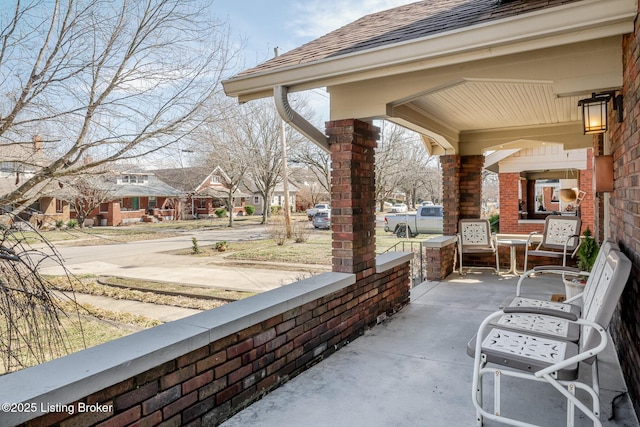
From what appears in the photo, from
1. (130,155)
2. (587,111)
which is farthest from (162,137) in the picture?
(587,111)

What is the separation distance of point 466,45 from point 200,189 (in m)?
32.2

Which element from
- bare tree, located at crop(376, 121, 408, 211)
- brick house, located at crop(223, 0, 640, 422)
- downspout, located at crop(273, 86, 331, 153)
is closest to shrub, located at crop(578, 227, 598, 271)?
brick house, located at crop(223, 0, 640, 422)

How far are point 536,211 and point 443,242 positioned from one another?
11.7m

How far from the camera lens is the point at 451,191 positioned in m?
6.90

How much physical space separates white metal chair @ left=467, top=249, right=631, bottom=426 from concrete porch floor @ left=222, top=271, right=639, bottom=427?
1.12 ft

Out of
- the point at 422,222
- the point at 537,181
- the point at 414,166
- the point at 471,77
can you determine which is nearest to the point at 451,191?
the point at 471,77

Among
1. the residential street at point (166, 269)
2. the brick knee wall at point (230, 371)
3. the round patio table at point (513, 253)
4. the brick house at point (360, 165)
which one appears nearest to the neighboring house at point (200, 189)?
the residential street at point (166, 269)

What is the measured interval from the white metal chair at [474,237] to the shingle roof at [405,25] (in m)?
3.54

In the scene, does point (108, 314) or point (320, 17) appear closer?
point (108, 314)

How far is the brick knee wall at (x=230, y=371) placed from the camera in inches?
69.4

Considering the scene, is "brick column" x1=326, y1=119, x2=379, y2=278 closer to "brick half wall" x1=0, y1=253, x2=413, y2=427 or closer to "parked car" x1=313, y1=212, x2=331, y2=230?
"brick half wall" x1=0, y1=253, x2=413, y2=427

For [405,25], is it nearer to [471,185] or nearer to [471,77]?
[471,77]

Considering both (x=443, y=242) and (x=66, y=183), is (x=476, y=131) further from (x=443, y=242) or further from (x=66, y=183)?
Answer: (x=66, y=183)

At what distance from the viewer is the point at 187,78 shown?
6137 millimetres
